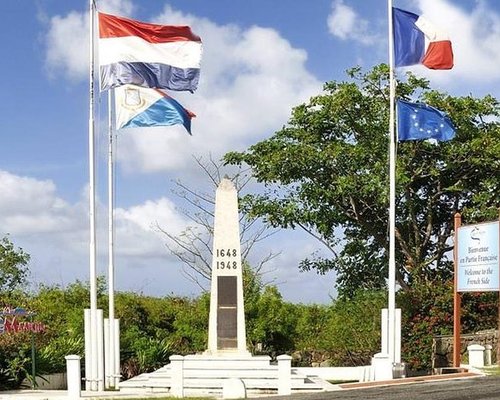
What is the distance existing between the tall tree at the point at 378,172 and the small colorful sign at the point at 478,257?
6.67 meters

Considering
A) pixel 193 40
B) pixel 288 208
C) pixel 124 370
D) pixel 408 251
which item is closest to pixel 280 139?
pixel 288 208

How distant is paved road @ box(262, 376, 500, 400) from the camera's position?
1833cm

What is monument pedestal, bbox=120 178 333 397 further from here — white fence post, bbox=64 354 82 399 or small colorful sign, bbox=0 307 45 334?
small colorful sign, bbox=0 307 45 334

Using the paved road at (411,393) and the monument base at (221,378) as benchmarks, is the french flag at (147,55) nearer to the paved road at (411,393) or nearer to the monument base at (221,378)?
the monument base at (221,378)

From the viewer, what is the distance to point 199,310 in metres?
34.5

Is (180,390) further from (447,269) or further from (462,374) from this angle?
(447,269)

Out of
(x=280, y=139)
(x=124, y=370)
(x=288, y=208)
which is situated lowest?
(x=124, y=370)

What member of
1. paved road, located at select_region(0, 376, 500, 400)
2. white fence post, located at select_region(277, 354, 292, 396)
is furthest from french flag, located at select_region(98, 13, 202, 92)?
paved road, located at select_region(0, 376, 500, 400)

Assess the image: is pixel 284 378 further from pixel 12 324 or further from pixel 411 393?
pixel 12 324

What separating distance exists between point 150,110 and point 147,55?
1661 mm

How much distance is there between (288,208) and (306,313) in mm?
4090

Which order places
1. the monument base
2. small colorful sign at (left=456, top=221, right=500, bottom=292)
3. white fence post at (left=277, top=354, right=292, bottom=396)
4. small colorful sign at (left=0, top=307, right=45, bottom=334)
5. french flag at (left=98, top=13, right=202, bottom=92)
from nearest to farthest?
white fence post at (left=277, top=354, right=292, bottom=396)
the monument base
french flag at (left=98, top=13, right=202, bottom=92)
small colorful sign at (left=0, top=307, right=45, bottom=334)
small colorful sign at (left=456, top=221, right=500, bottom=292)

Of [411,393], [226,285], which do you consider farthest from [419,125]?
[411,393]

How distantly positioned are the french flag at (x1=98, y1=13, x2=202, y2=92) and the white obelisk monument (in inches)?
164
